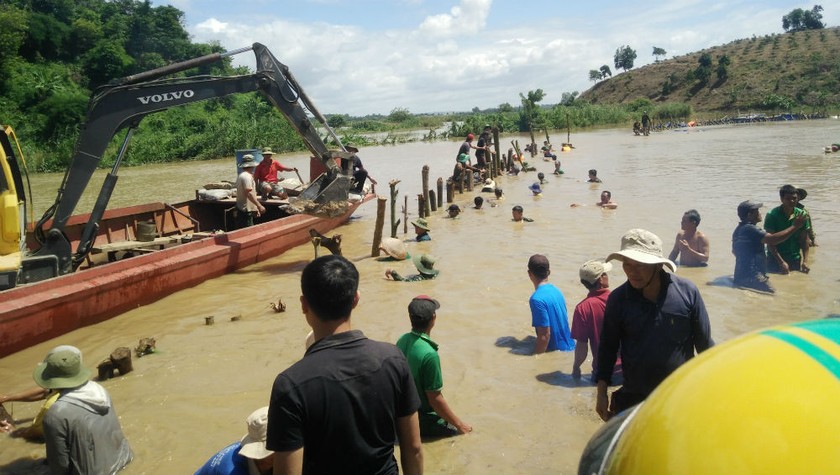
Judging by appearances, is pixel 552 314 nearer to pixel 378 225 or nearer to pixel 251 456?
pixel 251 456

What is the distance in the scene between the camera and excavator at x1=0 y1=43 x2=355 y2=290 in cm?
736

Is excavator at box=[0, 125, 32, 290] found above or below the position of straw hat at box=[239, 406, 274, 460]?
above

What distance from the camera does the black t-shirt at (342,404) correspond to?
2.19 m

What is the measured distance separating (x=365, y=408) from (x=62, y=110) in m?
40.9

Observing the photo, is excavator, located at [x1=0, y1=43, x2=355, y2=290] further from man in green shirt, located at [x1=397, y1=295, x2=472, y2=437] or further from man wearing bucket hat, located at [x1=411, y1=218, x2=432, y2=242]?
man in green shirt, located at [x1=397, y1=295, x2=472, y2=437]

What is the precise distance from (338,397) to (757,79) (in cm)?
8203

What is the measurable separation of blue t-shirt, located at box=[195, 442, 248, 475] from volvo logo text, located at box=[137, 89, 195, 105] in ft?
24.0

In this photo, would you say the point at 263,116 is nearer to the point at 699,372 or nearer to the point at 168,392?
the point at 168,392

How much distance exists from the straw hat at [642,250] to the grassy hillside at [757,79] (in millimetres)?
67137

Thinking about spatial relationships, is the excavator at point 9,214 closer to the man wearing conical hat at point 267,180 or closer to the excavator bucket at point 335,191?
the excavator bucket at point 335,191

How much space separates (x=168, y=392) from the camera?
5.96 m

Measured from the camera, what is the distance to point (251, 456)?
10.0ft

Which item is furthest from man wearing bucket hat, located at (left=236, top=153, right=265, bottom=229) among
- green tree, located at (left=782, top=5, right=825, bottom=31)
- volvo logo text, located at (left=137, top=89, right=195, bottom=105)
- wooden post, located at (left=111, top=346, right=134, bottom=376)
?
green tree, located at (left=782, top=5, right=825, bottom=31)

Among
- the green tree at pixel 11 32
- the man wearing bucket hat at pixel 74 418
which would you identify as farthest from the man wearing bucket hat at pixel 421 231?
the green tree at pixel 11 32
